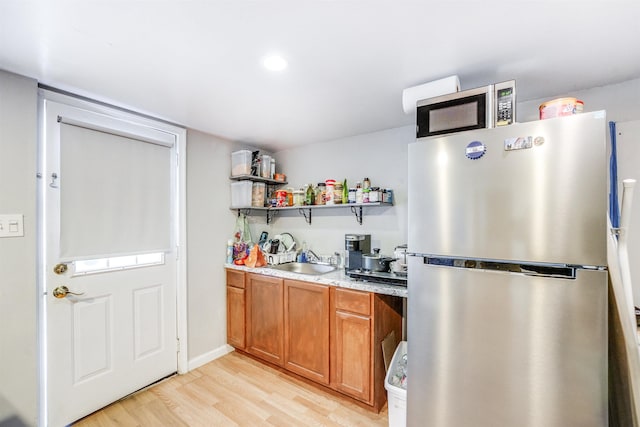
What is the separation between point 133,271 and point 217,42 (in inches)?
71.6

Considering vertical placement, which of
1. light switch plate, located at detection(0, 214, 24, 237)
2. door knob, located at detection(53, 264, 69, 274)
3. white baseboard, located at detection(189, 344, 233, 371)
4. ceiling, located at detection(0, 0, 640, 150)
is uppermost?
ceiling, located at detection(0, 0, 640, 150)

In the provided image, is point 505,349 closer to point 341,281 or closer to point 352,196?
point 341,281

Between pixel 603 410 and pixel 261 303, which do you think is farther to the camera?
pixel 261 303

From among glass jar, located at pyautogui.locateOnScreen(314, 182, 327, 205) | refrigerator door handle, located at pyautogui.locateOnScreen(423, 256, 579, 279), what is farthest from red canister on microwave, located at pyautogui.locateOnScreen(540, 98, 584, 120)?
glass jar, located at pyautogui.locateOnScreen(314, 182, 327, 205)

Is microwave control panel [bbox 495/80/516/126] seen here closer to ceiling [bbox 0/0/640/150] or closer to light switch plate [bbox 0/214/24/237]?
ceiling [bbox 0/0/640/150]

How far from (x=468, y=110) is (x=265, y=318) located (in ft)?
7.28

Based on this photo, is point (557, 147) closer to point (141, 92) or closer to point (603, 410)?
point (603, 410)

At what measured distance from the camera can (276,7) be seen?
42.0 inches

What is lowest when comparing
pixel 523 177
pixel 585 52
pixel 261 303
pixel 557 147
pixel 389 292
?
pixel 261 303

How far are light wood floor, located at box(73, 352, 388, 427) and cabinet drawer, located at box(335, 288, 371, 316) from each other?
0.71m

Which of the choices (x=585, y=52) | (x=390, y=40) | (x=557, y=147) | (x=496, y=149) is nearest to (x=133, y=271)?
(x=390, y=40)

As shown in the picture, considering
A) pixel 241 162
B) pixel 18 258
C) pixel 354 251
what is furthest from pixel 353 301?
pixel 18 258

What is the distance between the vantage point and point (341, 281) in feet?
6.67

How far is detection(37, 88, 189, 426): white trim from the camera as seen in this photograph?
1.69 m
